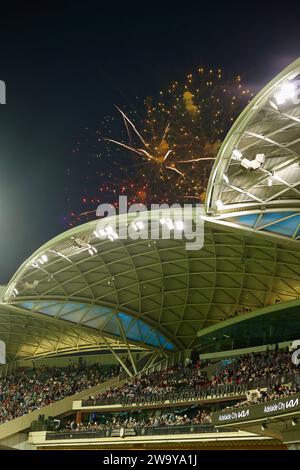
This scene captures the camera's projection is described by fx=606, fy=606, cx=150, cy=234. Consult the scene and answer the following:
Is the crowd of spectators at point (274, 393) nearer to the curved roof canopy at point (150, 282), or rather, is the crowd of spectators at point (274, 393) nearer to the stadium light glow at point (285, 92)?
the curved roof canopy at point (150, 282)

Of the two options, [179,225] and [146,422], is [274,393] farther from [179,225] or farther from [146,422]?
[146,422]

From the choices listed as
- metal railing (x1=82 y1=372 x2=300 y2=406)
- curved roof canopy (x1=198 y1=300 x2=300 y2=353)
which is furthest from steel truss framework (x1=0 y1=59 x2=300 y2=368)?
metal railing (x1=82 y1=372 x2=300 y2=406)

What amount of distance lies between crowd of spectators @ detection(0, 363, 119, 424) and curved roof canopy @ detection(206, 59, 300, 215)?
35051 millimetres

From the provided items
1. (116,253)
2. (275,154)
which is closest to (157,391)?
(116,253)

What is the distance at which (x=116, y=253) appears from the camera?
1731 inches

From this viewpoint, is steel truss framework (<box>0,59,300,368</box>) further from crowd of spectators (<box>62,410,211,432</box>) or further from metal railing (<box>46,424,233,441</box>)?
metal railing (<box>46,424,233,441</box>)

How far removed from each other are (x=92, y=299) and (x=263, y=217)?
22130 mm

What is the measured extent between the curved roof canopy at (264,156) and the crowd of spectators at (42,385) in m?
35.1

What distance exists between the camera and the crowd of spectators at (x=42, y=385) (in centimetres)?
5906

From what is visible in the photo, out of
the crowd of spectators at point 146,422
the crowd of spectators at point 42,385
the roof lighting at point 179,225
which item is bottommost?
the crowd of spectators at point 146,422

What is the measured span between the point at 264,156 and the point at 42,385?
44.9m

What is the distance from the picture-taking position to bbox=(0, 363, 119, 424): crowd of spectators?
59059 mm

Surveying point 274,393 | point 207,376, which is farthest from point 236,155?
point 207,376

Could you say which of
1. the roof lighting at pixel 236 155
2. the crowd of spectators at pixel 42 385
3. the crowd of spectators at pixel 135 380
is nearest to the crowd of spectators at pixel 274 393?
the crowd of spectators at pixel 135 380
